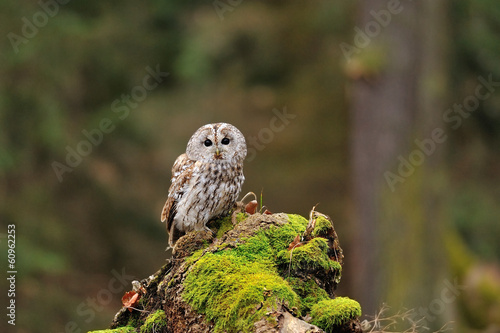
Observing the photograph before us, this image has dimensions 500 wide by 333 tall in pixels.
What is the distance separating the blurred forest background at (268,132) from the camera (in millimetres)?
7410

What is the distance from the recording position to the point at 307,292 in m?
3.24

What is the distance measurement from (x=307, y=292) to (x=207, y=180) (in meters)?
1.28

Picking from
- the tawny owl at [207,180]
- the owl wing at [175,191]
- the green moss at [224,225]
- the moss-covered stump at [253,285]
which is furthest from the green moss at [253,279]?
the owl wing at [175,191]

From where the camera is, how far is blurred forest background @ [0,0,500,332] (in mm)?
7410

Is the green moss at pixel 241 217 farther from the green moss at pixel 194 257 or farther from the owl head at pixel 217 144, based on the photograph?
the green moss at pixel 194 257

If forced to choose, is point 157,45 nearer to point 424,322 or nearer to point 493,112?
point 493,112

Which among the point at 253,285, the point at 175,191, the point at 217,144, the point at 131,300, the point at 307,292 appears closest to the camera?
the point at 253,285

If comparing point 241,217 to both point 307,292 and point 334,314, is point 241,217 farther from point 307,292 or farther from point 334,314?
point 334,314

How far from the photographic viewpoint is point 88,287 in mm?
10109

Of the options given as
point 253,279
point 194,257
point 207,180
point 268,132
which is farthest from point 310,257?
point 268,132

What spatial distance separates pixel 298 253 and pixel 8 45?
21.4ft

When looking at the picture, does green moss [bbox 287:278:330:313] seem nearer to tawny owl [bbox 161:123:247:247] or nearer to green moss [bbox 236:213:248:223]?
green moss [bbox 236:213:248:223]

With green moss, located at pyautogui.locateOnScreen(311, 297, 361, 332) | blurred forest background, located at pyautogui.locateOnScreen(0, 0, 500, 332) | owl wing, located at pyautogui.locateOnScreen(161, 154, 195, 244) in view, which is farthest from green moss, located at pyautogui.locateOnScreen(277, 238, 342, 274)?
blurred forest background, located at pyautogui.locateOnScreen(0, 0, 500, 332)

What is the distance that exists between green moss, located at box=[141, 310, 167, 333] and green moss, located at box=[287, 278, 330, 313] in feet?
2.12
